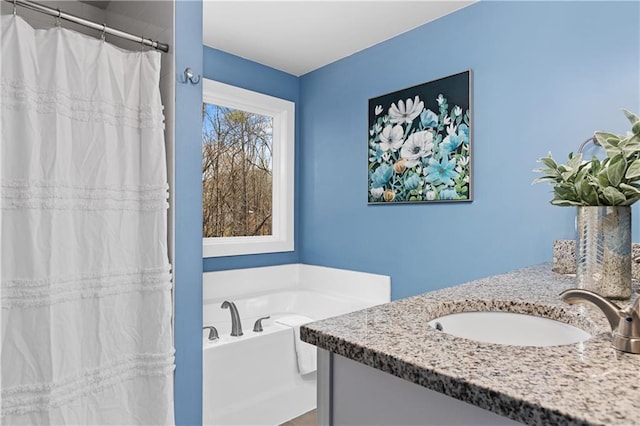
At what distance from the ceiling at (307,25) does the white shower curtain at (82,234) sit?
989 millimetres

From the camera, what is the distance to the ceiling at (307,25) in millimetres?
2307

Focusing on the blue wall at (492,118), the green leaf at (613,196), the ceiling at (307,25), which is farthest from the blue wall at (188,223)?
the green leaf at (613,196)

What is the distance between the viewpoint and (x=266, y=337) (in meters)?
2.29

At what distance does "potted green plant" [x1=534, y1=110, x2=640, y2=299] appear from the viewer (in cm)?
102

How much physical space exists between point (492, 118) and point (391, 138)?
0.69 metres

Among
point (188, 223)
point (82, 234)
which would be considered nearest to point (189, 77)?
point (188, 223)

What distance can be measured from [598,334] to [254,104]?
111 inches

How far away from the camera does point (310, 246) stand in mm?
3361

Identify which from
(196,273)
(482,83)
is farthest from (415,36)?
(196,273)

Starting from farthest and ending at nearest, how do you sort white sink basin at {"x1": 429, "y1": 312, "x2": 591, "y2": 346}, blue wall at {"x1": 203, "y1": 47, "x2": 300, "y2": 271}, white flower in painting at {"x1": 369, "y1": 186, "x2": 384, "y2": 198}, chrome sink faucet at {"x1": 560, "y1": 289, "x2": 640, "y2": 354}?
blue wall at {"x1": 203, "y1": 47, "x2": 300, "y2": 271} → white flower in painting at {"x1": 369, "y1": 186, "x2": 384, "y2": 198} → white sink basin at {"x1": 429, "y1": 312, "x2": 591, "y2": 346} → chrome sink faucet at {"x1": 560, "y1": 289, "x2": 640, "y2": 354}

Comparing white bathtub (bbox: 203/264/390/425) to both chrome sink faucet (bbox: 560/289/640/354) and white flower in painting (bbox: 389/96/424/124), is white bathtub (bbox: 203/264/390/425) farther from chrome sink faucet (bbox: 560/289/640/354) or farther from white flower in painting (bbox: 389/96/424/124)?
chrome sink faucet (bbox: 560/289/640/354)

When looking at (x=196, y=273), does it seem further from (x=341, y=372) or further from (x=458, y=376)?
(x=458, y=376)

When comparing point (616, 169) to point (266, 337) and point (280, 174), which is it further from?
point (280, 174)

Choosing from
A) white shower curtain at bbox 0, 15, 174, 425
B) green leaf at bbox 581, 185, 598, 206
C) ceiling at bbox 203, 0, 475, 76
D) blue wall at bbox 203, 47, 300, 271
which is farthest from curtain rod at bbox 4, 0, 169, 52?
green leaf at bbox 581, 185, 598, 206
